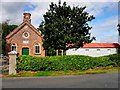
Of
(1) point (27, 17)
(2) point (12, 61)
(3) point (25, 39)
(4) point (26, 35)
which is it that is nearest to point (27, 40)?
(3) point (25, 39)

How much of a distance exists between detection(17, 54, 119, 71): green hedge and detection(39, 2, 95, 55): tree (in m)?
6.69

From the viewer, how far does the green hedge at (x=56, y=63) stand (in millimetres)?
21248

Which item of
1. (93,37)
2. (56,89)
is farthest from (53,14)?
(56,89)

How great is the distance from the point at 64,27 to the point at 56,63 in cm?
907

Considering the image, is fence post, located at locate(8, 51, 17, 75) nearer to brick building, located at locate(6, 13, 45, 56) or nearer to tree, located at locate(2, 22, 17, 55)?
brick building, located at locate(6, 13, 45, 56)

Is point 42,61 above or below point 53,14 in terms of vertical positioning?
below

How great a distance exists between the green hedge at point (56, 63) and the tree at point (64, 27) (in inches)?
263

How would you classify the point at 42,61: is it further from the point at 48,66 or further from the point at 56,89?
the point at 56,89

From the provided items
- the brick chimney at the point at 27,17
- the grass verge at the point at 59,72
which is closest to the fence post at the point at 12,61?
the grass verge at the point at 59,72

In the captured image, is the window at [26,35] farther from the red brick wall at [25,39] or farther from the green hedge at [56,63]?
the green hedge at [56,63]

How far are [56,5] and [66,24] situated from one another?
340 centimetres

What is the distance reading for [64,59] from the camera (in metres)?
22.3

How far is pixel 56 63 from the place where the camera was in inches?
861

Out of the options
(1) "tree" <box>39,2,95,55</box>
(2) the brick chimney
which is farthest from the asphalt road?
(2) the brick chimney
